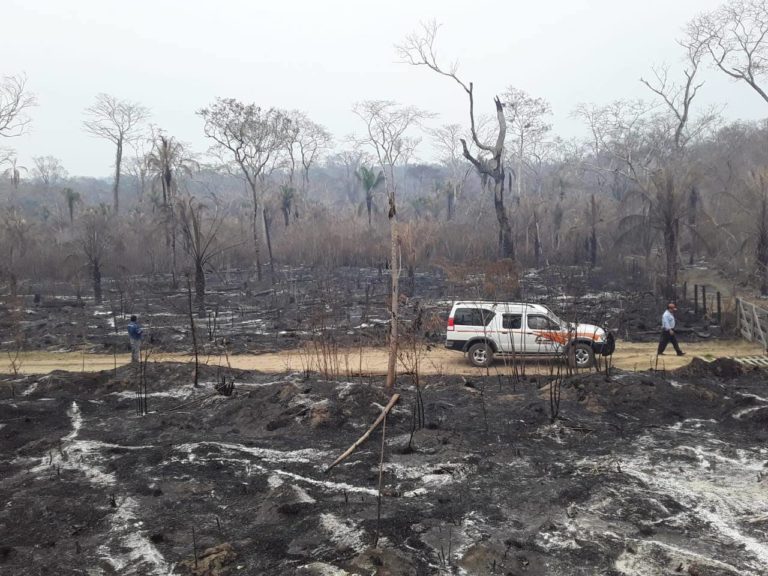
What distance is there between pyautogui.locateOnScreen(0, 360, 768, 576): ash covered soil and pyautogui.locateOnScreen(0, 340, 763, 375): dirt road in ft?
8.75

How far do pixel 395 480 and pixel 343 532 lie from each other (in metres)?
1.71

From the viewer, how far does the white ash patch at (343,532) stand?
6953 mm

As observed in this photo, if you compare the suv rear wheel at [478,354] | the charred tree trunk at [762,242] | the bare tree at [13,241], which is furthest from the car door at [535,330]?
the bare tree at [13,241]

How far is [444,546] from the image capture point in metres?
6.95

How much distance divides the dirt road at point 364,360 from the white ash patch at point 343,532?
808 centimetres

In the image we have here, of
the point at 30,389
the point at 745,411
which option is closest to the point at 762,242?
the point at 745,411

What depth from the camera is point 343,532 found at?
7.28 meters

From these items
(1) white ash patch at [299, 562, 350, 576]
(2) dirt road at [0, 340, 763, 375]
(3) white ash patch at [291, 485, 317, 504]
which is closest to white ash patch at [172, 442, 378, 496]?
(3) white ash patch at [291, 485, 317, 504]

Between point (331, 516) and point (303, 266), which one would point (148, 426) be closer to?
point (331, 516)

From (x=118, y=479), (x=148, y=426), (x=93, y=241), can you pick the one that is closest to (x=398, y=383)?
(x=148, y=426)

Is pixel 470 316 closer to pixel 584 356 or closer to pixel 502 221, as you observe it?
pixel 584 356

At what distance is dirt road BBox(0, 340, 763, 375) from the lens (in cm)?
1655

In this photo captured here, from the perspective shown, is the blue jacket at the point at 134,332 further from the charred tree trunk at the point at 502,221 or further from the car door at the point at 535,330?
the charred tree trunk at the point at 502,221

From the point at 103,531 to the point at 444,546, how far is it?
13.3 ft
